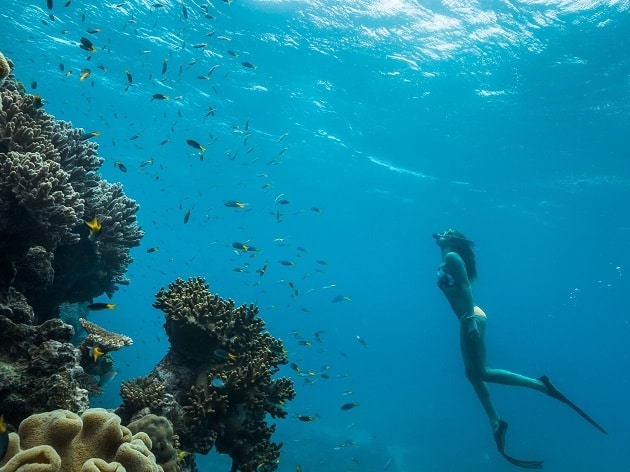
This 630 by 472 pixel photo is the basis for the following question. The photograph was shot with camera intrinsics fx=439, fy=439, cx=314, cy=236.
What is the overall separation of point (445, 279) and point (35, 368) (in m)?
9.87

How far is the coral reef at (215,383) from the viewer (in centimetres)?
539

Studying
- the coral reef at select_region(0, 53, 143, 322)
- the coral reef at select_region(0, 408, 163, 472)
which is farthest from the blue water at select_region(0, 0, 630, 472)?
the coral reef at select_region(0, 408, 163, 472)

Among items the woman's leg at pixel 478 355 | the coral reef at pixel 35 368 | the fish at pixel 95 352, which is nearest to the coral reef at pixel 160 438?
the coral reef at pixel 35 368

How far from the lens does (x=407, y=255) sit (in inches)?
3098

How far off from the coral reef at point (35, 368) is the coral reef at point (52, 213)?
841mm

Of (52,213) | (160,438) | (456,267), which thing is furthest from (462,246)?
(52,213)

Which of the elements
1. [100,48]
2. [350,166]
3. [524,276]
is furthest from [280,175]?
[524,276]

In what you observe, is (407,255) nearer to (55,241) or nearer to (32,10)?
(32,10)

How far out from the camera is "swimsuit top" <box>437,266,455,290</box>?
11.7 m

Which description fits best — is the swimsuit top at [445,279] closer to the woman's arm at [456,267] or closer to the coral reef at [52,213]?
the woman's arm at [456,267]

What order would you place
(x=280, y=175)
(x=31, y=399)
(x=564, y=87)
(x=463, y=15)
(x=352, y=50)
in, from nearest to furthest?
(x=31, y=399) → (x=463, y=15) → (x=564, y=87) → (x=352, y=50) → (x=280, y=175)

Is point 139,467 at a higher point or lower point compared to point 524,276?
lower

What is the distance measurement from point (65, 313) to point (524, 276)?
3131 inches

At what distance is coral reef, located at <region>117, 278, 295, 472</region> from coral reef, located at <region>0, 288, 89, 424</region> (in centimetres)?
123
